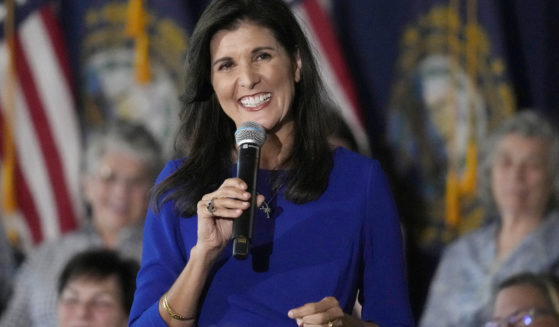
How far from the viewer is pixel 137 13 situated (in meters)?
4.33

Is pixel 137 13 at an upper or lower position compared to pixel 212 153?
upper

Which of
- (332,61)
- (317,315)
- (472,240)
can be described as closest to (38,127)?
(332,61)

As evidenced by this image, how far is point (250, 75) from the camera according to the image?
180cm

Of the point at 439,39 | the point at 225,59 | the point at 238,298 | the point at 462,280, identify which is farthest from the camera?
the point at 439,39

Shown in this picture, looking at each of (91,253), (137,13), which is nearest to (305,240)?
(91,253)

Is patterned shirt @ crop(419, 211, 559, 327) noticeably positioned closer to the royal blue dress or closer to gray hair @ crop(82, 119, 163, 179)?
gray hair @ crop(82, 119, 163, 179)

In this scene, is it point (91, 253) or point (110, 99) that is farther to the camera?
point (110, 99)

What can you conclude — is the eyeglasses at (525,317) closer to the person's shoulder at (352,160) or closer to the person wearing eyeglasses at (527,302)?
the person wearing eyeglasses at (527,302)

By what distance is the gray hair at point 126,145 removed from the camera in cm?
423

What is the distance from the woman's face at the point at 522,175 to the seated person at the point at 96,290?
157cm

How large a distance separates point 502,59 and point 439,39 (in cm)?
30

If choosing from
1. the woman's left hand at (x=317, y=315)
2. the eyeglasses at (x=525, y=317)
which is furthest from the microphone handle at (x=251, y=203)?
the eyeglasses at (x=525, y=317)

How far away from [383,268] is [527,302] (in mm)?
1271

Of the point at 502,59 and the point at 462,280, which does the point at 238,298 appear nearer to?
the point at 462,280
